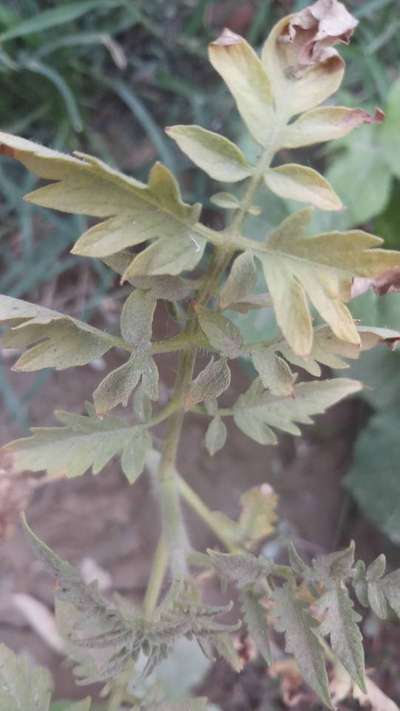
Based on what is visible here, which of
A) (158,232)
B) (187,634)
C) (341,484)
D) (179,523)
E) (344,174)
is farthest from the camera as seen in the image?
→ (341,484)

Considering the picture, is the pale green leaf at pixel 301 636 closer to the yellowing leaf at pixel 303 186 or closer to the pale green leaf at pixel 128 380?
the pale green leaf at pixel 128 380

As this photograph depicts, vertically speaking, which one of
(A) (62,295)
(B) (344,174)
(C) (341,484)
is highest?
(B) (344,174)

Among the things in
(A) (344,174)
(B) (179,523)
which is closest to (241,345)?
(B) (179,523)

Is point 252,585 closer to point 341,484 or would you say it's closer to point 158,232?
point 158,232

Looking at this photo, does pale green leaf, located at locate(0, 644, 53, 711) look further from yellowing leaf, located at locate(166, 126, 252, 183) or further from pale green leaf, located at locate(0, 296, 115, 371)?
yellowing leaf, located at locate(166, 126, 252, 183)

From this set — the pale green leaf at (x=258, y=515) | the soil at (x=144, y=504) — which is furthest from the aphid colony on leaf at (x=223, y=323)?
the soil at (x=144, y=504)

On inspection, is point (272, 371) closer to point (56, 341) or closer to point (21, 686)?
point (56, 341)

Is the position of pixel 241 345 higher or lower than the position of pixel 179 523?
higher
